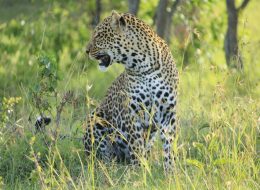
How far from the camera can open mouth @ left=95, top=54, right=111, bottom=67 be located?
24.5ft

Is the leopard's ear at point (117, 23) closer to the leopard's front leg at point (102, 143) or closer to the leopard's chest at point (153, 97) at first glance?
the leopard's chest at point (153, 97)

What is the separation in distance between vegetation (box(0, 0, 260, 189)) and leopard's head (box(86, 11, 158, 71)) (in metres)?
0.27

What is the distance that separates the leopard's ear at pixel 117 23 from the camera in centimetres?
743

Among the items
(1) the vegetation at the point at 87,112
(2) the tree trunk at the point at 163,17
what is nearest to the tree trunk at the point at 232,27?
(1) the vegetation at the point at 87,112

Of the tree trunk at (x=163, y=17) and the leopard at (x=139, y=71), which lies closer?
the leopard at (x=139, y=71)

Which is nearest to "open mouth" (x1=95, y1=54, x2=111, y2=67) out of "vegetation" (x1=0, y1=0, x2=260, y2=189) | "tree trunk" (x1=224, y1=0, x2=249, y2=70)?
"vegetation" (x1=0, y1=0, x2=260, y2=189)

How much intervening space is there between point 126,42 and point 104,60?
247 millimetres

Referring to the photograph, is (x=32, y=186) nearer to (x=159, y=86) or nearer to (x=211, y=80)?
(x=159, y=86)

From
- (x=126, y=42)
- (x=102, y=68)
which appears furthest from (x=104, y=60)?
(x=126, y=42)

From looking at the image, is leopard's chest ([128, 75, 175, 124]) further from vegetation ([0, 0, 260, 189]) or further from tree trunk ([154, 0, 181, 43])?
tree trunk ([154, 0, 181, 43])

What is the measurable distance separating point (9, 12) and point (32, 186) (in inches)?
408

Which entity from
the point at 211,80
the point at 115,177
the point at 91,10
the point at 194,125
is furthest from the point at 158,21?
the point at 115,177

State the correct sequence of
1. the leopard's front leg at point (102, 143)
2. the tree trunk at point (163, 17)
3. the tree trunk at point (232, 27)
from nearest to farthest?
the leopard's front leg at point (102, 143) < the tree trunk at point (232, 27) < the tree trunk at point (163, 17)

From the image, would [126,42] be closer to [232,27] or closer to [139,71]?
[139,71]
